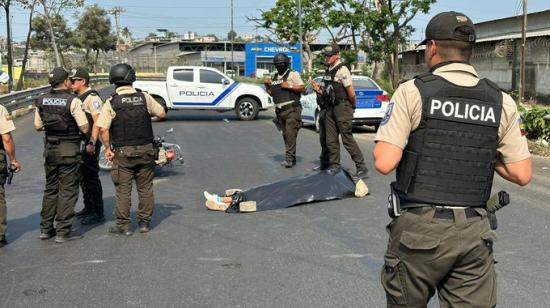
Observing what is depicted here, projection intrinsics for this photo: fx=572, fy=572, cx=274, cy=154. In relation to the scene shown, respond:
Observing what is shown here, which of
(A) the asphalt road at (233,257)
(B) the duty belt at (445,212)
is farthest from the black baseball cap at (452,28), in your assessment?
(A) the asphalt road at (233,257)

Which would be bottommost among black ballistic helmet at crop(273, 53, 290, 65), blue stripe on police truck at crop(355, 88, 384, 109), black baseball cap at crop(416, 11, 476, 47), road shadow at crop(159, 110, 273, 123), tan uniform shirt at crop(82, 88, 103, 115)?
road shadow at crop(159, 110, 273, 123)

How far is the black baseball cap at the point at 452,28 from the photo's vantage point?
8.13ft

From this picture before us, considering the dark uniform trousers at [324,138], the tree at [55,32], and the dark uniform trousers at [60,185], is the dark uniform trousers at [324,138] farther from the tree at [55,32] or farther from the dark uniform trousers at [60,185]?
the tree at [55,32]

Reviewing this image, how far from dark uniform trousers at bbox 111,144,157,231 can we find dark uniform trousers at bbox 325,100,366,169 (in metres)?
3.24

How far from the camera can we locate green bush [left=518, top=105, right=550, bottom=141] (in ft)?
37.6

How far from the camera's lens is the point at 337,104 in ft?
27.3

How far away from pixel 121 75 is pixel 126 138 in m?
0.63

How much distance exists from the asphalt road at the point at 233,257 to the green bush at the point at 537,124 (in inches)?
146

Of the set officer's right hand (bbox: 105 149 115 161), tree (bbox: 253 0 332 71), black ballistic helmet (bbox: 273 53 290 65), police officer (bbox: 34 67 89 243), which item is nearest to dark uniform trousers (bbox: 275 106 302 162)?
black ballistic helmet (bbox: 273 53 290 65)

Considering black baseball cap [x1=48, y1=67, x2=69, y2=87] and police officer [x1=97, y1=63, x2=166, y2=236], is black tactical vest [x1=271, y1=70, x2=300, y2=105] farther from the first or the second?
black baseball cap [x1=48, y1=67, x2=69, y2=87]

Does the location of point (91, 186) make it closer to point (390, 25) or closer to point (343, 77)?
point (343, 77)

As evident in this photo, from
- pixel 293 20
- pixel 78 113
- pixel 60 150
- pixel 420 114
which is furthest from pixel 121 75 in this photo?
pixel 293 20

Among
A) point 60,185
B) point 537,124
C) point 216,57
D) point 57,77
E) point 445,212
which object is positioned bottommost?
point 60,185

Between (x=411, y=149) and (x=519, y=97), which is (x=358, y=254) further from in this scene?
(x=519, y=97)
